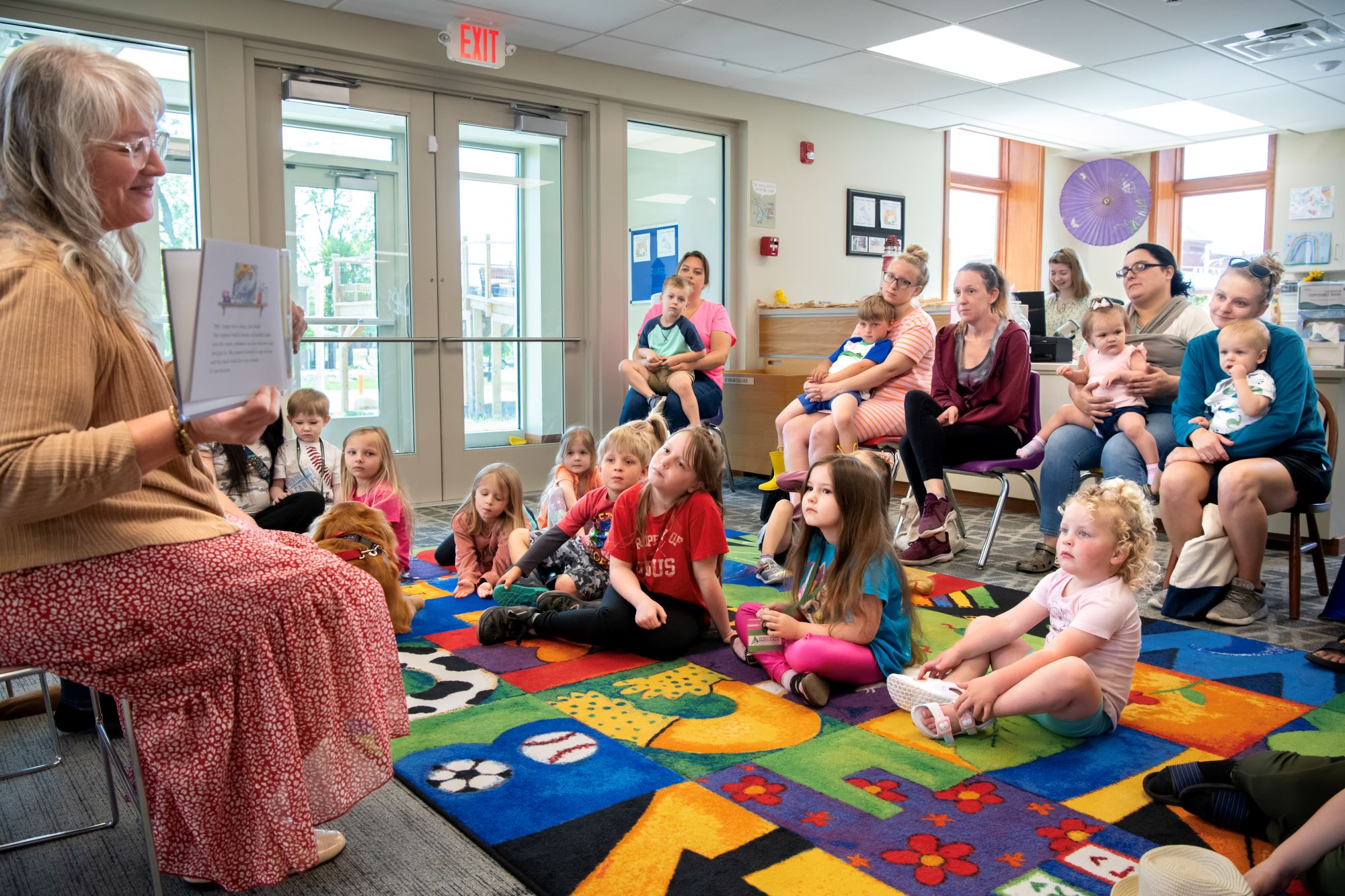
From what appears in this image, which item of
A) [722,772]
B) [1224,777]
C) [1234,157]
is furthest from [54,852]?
[1234,157]

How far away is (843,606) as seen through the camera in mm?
2338

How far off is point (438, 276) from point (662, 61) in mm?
1878

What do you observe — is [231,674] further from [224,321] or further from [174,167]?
[174,167]

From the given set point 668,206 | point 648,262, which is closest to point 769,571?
point 648,262

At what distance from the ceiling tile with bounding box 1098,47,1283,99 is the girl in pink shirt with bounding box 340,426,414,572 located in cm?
511

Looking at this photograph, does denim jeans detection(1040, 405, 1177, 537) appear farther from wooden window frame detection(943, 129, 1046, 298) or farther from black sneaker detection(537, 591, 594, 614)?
wooden window frame detection(943, 129, 1046, 298)

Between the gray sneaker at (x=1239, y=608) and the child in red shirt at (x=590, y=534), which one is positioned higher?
the child in red shirt at (x=590, y=534)

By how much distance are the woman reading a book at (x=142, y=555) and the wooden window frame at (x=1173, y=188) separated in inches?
366

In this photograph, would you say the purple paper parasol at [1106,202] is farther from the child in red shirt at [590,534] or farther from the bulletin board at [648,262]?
the child in red shirt at [590,534]

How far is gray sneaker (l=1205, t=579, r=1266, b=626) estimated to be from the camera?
302 centimetres

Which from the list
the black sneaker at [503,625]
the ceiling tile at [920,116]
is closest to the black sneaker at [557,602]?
the black sneaker at [503,625]

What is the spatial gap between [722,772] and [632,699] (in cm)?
45

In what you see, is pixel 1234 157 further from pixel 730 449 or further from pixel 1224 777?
pixel 1224 777

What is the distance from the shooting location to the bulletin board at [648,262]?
6.11 m
